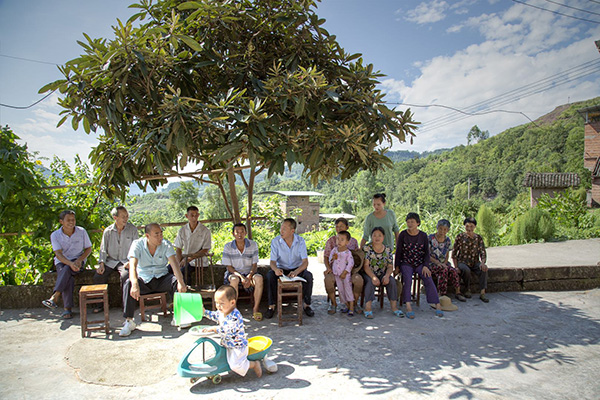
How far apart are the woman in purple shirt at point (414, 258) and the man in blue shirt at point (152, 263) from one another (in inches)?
109

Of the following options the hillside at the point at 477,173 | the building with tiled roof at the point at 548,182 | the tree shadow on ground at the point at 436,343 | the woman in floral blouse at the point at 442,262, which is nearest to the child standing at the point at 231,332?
the tree shadow on ground at the point at 436,343

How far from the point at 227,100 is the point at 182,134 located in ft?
1.85

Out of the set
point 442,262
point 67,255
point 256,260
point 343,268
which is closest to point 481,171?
point 442,262

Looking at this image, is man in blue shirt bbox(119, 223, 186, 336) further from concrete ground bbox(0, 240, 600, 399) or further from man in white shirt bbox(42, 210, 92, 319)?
man in white shirt bbox(42, 210, 92, 319)

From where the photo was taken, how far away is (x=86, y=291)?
423cm

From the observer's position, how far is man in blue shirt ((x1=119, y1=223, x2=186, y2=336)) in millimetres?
4554

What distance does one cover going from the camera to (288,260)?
195 inches

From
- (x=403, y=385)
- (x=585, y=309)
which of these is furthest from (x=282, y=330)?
(x=585, y=309)

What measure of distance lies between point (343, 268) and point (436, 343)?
136cm

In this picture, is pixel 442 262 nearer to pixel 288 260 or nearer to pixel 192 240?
pixel 288 260

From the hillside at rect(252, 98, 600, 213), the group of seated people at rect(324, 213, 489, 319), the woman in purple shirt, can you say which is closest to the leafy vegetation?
the group of seated people at rect(324, 213, 489, 319)

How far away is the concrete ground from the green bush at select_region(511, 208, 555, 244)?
18.4ft

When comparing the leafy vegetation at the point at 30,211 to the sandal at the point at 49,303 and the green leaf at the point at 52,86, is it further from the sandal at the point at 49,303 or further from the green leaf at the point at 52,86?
the green leaf at the point at 52,86

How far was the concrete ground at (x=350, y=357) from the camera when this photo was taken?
3.04 m
